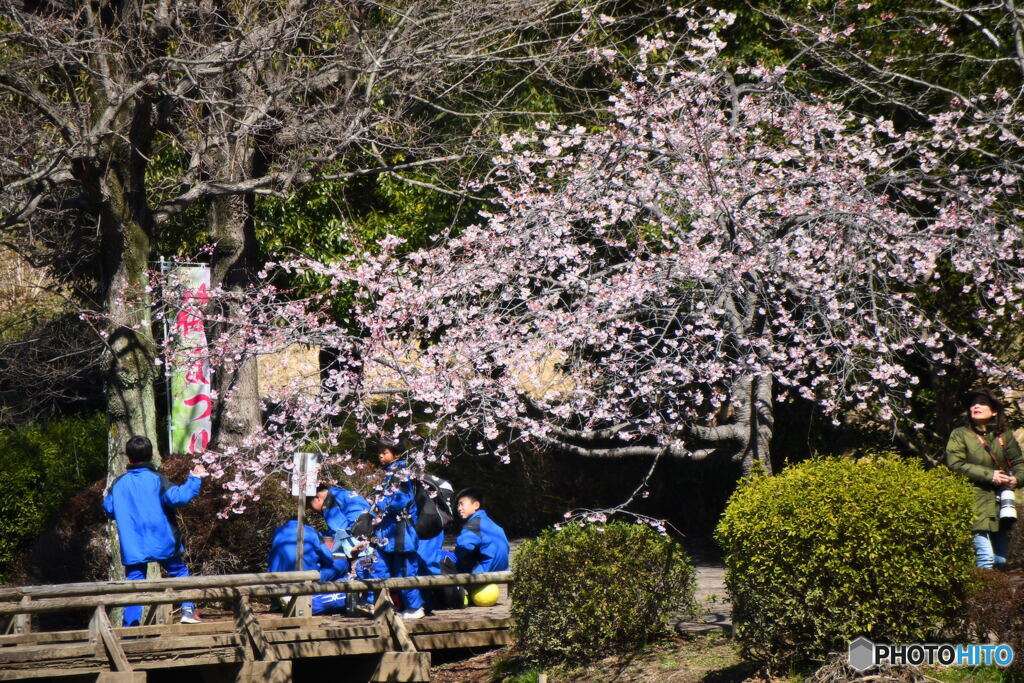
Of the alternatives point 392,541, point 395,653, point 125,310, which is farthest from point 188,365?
point 395,653

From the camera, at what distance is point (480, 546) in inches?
317

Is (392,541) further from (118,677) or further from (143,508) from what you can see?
(118,677)

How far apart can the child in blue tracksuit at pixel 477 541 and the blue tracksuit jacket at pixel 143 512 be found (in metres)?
2.09

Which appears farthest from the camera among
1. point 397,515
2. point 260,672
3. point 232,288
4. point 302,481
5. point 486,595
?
point 232,288

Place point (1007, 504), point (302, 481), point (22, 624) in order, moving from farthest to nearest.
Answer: point (302, 481), point (22, 624), point (1007, 504)

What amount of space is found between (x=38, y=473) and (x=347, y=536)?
5.00 meters

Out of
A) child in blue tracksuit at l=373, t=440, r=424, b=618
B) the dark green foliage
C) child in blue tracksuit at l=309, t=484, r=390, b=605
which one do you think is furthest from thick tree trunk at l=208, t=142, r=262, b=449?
child in blue tracksuit at l=373, t=440, r=424, b=618

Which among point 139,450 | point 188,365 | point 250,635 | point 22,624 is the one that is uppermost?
point 188,365

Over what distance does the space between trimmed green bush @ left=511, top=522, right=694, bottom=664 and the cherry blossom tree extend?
121 cm

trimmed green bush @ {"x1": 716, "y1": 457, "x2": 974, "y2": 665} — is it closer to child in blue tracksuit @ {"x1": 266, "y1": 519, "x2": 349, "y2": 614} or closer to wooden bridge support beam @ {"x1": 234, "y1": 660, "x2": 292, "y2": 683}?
wooden bridge support beam @ {"x1": 234, "y1": 660, "x2": 292, "y2": 683}

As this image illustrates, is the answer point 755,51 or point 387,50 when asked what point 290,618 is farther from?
point 755,51

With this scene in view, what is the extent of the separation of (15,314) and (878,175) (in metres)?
14.7

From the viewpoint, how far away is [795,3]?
11.2m

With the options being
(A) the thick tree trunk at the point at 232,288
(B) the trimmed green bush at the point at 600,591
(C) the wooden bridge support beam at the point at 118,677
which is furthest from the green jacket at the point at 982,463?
(A) the thick tree trunk at the point at 232,288
